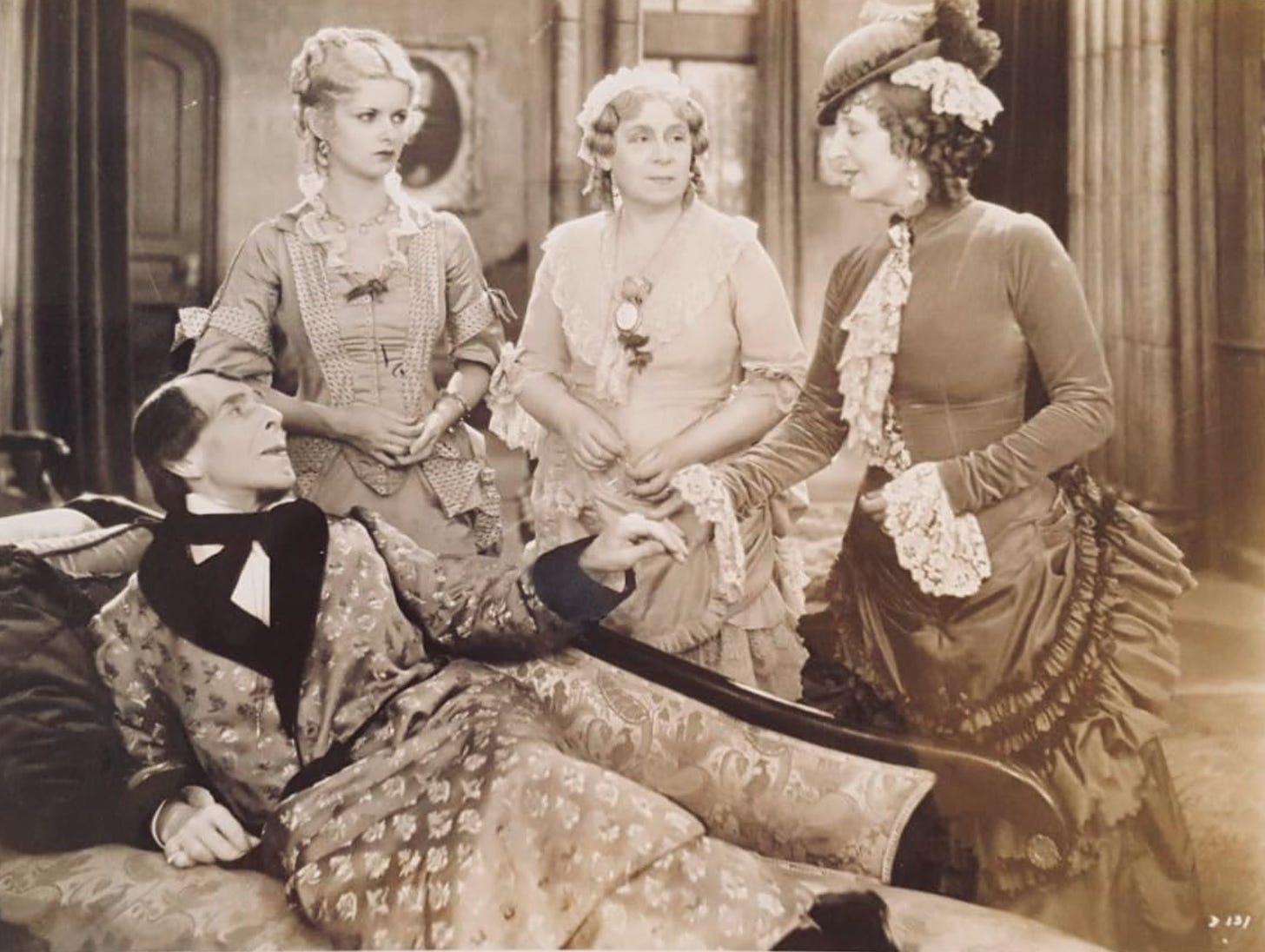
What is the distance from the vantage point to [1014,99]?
2211mm

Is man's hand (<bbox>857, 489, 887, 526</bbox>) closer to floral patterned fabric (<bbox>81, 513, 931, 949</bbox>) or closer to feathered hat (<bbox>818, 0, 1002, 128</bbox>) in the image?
floral patterned fabric (<bbox>81, 513, 931, 949</bbox>)

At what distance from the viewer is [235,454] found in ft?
7.00

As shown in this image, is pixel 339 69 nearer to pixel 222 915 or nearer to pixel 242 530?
pixel 242 530

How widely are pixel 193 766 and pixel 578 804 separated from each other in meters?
0.65

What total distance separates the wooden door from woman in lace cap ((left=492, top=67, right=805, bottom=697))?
616 millimetres

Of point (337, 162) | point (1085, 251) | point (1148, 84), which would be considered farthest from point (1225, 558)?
point (337, 162)

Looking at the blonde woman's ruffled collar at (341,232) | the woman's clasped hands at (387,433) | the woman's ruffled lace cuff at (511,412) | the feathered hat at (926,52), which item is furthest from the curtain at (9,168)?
the feathered hat at (926,52)

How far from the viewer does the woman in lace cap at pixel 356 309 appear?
221 centimetres

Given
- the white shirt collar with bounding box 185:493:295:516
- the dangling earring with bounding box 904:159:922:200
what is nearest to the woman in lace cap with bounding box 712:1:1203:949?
the dangling earring with bounding box 904:159:922:200

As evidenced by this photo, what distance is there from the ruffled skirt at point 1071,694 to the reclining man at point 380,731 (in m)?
0.37

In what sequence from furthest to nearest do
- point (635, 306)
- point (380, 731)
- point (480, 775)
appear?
point (635, 306) → point (380, 731) → point (480, 775)

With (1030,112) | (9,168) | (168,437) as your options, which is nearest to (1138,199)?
(1030,112)

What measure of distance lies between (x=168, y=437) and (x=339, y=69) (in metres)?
0.68

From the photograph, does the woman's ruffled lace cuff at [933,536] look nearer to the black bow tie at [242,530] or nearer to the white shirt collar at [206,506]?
the black bow tie at [242,530]
